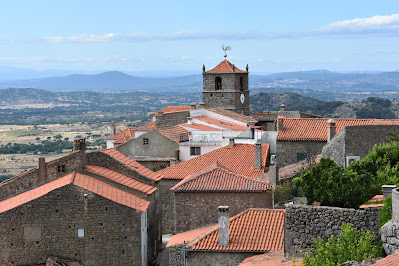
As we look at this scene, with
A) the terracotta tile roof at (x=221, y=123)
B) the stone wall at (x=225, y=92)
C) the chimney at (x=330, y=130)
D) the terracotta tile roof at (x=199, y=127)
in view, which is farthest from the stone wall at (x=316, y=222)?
the stone wall at (x=225, y=92)

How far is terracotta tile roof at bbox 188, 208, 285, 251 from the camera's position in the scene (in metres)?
23.1

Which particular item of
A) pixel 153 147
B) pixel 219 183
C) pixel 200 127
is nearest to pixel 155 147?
pixel 153 147

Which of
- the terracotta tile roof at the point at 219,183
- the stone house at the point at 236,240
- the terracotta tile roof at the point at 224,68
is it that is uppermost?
the terracotta tile roof at the point at 224,68

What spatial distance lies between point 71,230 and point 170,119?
28557 millimetres

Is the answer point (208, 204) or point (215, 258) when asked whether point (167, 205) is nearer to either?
point (208, 204)

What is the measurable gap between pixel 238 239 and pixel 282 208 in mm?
3939

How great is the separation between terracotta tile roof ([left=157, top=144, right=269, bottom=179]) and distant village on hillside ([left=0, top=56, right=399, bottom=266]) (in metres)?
0.11

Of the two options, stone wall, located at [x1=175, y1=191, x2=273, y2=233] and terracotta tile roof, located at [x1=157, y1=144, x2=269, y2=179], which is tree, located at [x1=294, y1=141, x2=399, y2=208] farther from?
terracotta tile roof, located at [x1=157, y1=144, x2=269, y2=179]

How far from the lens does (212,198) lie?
2805 centimetres

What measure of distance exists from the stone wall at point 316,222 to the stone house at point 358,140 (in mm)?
10125

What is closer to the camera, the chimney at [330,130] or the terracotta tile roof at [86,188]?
the terracotta tile roof at [86,188]

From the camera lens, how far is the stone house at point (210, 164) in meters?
36.7

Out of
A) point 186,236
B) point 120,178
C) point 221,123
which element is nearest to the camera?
point 186,236

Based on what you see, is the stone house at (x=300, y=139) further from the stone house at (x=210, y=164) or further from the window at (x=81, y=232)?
the window at (x=81, y=232)
